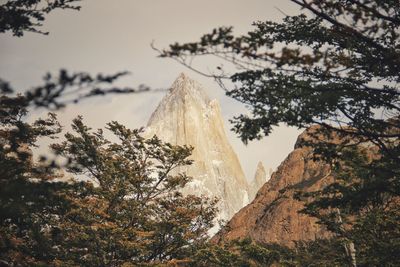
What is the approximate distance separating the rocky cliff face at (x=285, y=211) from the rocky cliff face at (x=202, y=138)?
68183 millimetres

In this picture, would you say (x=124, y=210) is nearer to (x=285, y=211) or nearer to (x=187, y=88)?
(x=285, y=211)

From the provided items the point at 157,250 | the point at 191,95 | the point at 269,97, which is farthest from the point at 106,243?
the point at 191,95

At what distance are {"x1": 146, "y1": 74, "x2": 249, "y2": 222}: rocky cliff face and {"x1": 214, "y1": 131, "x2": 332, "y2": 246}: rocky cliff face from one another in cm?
6818

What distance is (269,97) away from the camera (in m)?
6.45

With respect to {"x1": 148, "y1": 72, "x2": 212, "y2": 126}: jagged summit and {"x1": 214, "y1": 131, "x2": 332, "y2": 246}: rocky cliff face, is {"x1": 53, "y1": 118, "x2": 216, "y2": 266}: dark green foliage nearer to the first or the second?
Answer: {"x1": 214, "y1": 131, "x2": 332, "y2": 246}: rocky cliff face

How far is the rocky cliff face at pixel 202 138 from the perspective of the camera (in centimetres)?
11600

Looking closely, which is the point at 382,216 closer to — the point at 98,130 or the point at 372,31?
the point at 372,31

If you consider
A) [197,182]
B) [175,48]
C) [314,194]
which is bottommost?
[314,194]

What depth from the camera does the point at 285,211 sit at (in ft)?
123

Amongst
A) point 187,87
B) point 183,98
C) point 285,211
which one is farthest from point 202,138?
point 285,211

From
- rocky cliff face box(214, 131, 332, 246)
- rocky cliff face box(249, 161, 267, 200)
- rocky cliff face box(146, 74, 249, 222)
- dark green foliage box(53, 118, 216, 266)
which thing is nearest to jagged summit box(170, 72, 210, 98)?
rocky cliff face box(146, 74, 249, 222)

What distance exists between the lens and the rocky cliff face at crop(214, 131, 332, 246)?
3538 cm

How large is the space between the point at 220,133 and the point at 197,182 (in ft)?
79.7

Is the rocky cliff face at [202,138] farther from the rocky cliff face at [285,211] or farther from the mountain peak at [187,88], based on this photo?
the rocky cliff face at [285,211]
